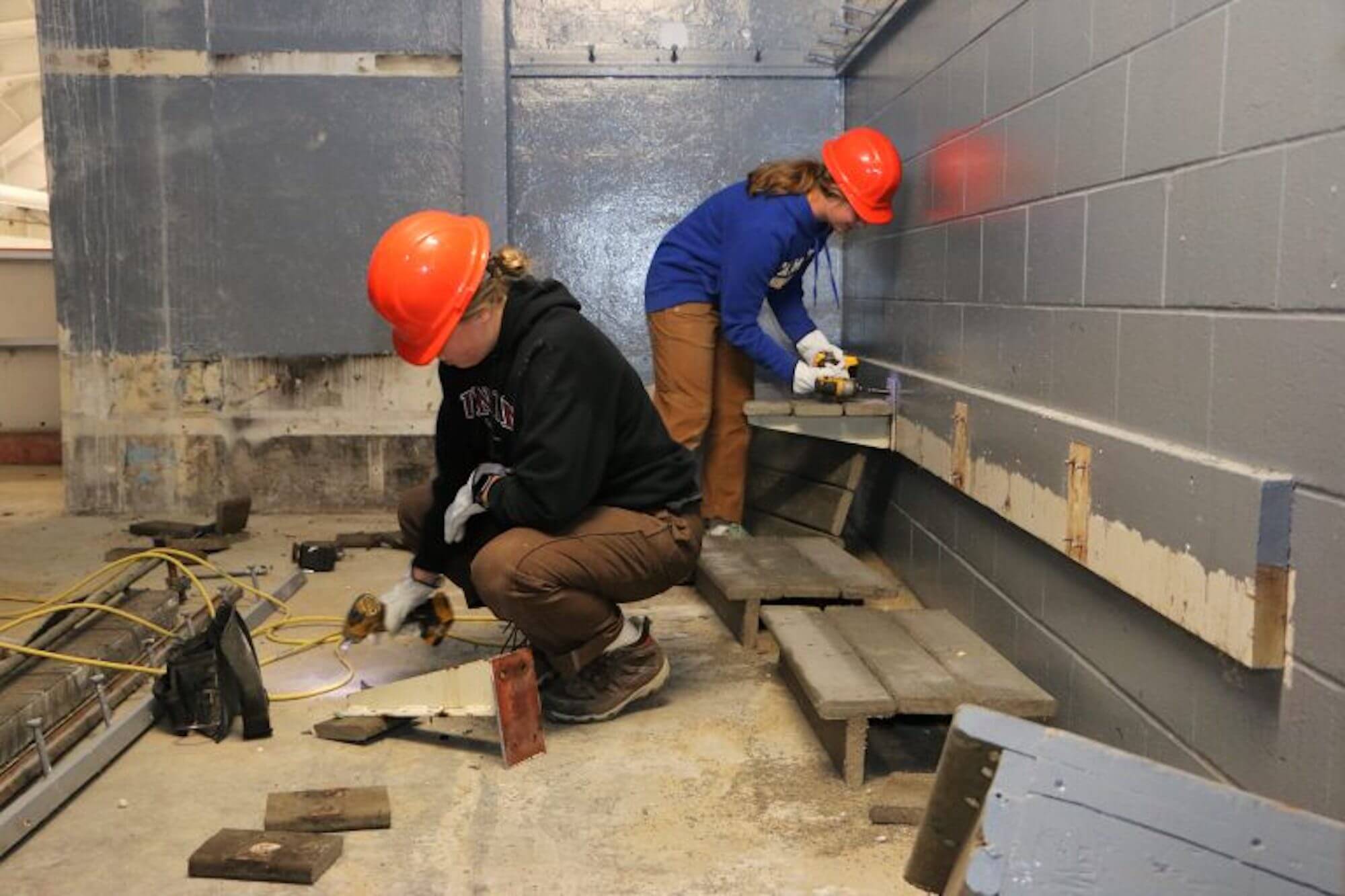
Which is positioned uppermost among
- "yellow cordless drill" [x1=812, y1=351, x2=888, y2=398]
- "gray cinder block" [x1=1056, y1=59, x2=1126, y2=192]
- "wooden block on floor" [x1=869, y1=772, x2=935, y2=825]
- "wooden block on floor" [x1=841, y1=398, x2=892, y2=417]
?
"gray cinder block" [x1=1056, y1=59, x2=1126, y2=192]

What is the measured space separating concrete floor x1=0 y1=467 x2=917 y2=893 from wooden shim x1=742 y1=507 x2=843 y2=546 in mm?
1294

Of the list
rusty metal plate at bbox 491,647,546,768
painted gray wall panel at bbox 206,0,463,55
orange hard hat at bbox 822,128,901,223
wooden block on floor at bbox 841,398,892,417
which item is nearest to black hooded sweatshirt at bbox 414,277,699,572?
rusty metal plate at bbox 491,647,546,768

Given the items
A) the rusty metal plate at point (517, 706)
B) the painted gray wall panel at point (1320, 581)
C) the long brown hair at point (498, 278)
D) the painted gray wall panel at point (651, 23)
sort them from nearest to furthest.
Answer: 1. the painted gray wall panel at point (1320, 581)
2. the rusty metal plate at point (517, 706)
3. the long brown hair at point (498, 278)
4. the painted gray wall panel at point (651, 23)

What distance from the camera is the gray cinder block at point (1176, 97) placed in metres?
2.21

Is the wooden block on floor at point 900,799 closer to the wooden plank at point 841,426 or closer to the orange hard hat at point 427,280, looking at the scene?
the orange hard hat at point 427,280

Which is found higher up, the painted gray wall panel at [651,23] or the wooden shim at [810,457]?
the painted gray wall panel at [651,23]

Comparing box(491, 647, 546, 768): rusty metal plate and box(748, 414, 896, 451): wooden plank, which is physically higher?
box(748, 414, 896, 451): wooden plank

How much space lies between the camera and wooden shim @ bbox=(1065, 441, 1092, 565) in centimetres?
269

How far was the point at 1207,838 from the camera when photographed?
1427mm

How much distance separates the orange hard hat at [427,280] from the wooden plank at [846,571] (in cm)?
142

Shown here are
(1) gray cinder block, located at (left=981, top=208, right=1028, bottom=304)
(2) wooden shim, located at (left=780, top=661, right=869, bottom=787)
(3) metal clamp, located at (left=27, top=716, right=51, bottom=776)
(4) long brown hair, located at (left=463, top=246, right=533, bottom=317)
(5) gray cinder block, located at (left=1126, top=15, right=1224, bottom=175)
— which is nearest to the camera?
(5) gray cinder block, located at (left=1126, top=15, right=1224, bottom=175)

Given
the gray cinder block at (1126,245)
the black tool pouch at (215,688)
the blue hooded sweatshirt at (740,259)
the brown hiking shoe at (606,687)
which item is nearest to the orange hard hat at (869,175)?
the blue hooded sweatshirt at (740,259)

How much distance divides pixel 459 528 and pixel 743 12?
11.0ft

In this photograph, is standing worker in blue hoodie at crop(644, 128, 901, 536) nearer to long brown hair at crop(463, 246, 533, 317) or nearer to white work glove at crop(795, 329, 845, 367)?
white work glove at crop(795, 329, 845, 367)
